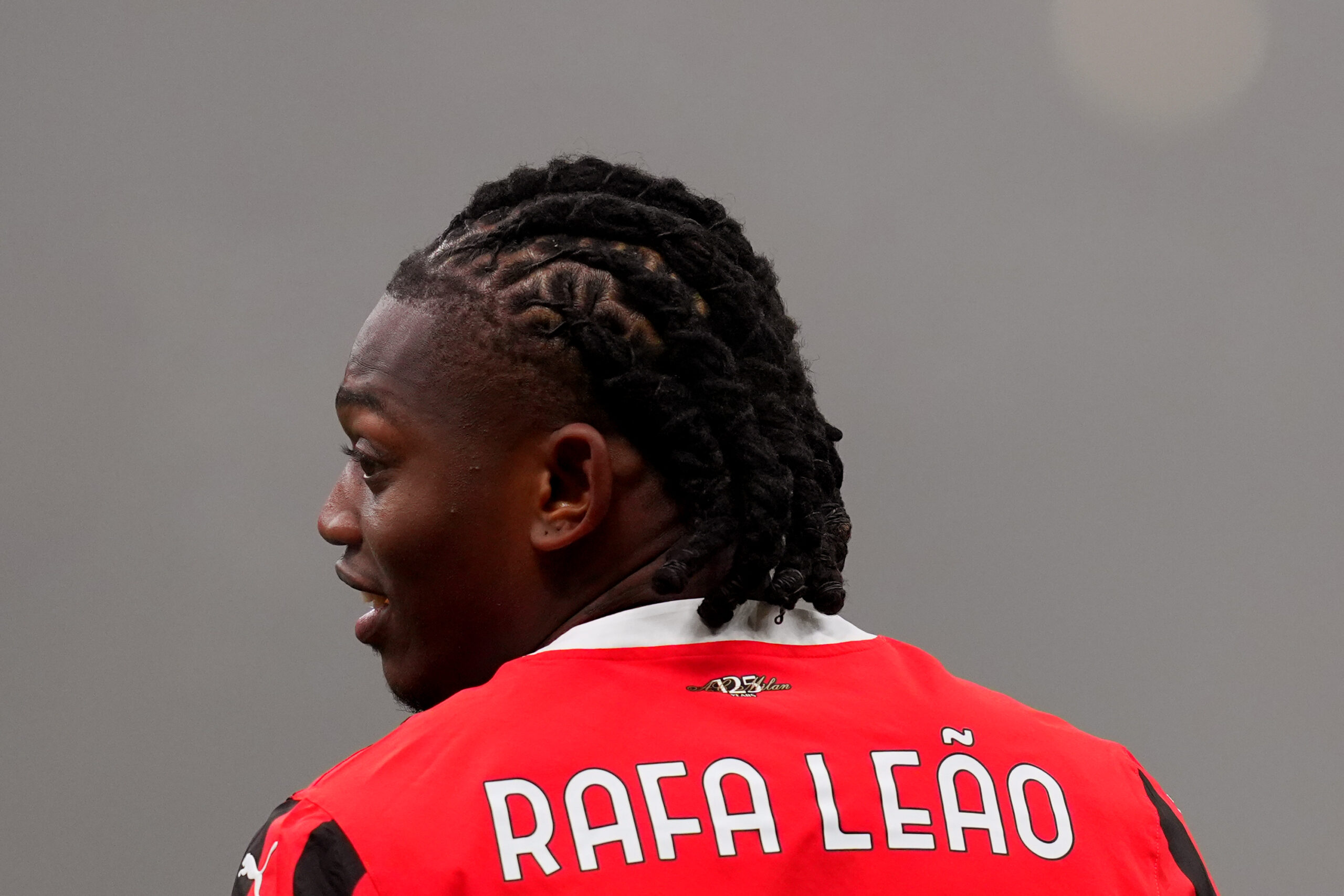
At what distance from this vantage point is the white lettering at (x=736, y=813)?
2.57 feet

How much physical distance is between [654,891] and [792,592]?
9.6 inches

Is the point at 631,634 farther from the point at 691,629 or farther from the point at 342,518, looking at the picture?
the point at 342,518

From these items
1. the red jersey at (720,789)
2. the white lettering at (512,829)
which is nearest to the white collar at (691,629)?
the red jersey at (720,789)

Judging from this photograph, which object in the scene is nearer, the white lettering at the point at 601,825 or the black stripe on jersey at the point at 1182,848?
the white lettering at the point at 601,825

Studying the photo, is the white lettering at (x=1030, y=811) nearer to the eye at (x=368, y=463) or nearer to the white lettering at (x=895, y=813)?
the white lettering at (x=895, y=813)

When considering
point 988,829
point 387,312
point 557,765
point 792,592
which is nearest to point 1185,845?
point 988,829

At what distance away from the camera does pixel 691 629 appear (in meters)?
0.89

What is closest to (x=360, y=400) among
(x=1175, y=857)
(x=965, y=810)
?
(x=965, y=810)

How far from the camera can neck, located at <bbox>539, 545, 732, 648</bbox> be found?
3.04ft

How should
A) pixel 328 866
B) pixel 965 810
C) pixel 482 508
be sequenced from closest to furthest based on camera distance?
pixel 328 866 < pixel 965 810 < pixel 482 508

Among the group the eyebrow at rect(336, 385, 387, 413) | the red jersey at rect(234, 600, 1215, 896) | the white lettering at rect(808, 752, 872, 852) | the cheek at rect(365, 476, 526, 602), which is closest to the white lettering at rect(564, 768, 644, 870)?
the red jersey at rect(234, 600, 1215, 896)

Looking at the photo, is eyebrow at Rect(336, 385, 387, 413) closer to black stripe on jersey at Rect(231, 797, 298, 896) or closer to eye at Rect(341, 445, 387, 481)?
eye at Rect(341, 445, 387, 481)

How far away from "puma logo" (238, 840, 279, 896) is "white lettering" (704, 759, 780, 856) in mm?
228

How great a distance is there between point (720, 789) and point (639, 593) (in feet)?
0.56
